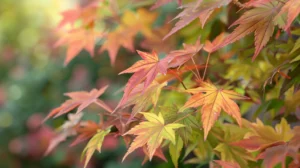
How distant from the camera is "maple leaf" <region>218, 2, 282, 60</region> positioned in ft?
2.95

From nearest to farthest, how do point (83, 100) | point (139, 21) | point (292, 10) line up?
1. point (292, 10)
2. point (83, 100)
3. point (139, 21)

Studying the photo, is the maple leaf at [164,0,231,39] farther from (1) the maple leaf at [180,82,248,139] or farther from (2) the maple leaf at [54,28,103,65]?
(2) the maple leaf at [54,28,103,65]

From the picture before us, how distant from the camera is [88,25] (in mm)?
1500

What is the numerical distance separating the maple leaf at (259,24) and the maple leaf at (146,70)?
0.12m

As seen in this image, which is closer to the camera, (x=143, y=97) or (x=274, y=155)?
(x=274, y=155)

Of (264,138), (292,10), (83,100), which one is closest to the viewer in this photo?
(292,10)

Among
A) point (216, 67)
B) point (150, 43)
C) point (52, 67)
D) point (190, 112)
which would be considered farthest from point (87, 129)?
point (52, 67)

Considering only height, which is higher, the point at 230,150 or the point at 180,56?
the point at 180,56

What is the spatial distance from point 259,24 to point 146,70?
22cm

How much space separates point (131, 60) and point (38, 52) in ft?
3.59

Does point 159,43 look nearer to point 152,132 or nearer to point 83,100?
point 83,100

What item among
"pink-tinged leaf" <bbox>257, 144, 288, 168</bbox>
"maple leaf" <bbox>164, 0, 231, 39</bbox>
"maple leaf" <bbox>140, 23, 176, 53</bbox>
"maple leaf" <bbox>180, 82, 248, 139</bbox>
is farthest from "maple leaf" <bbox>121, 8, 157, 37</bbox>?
"pink-tinged leaf" <bbox>257, 144, 288, 168</bbox>

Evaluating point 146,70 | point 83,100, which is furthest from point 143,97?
point 83,100

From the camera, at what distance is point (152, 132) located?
2.99ft
